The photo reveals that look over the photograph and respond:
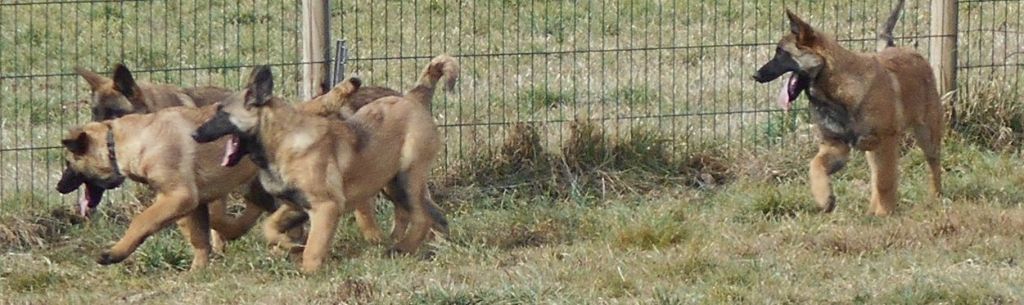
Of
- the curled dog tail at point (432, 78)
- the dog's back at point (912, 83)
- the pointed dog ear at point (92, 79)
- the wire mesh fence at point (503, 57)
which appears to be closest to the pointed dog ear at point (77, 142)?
the pointed dog ear at point (92, 79)

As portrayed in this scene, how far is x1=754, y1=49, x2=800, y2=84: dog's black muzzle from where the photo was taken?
9688mm

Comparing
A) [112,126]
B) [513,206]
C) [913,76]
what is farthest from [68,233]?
[913,76]

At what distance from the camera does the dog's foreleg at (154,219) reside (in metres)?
8.68

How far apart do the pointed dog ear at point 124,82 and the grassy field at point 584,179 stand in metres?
0.76

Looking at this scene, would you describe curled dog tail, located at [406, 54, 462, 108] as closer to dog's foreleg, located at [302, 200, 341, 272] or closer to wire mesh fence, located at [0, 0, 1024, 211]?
dog's foreleg, located at [302, 200, 341, 272]

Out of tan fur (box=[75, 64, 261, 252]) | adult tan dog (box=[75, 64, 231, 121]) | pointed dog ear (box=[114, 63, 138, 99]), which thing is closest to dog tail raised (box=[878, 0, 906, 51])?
tan fur (box=[75, 64, 261, 252])

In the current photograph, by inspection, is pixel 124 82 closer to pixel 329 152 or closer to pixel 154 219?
pixel 154 219

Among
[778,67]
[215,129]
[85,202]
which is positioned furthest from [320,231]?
[778,67]

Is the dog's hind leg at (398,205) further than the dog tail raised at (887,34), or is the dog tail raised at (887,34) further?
the dog tail raised at (887,34)

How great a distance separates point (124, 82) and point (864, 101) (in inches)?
153

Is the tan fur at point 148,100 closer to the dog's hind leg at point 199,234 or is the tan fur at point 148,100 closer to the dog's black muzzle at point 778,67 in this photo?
the dog's hind leg at point 199,234

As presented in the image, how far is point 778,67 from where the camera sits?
31.8 feet

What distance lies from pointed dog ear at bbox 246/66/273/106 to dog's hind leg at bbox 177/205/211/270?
2.43 feet

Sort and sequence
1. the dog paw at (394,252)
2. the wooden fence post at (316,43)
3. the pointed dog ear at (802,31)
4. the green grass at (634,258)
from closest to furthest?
the green grass at (634,258), the dog paw at (394,252), the pointed dog ear at (802,31), the wooden fence post at (316,43)
